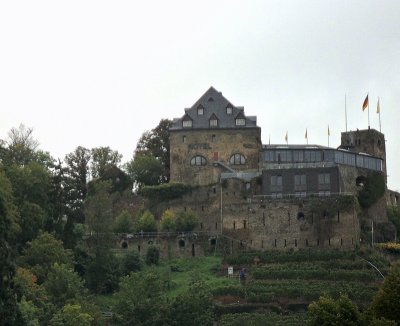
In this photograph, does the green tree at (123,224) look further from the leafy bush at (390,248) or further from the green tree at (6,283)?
the green tree at (6,283)

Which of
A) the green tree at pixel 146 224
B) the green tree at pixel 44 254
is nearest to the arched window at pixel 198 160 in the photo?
the green tree at pixel 146 224

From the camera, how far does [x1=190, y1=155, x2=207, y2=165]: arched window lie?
100188 millimetres

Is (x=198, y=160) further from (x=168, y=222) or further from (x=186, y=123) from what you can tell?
(x=168, y=222)

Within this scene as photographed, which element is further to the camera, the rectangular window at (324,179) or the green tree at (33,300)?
the rectangular window at (324,179)

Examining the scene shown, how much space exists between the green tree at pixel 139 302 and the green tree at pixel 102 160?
23.4 m

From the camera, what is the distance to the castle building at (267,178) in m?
91.0

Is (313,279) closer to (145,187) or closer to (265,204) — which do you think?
(265,204)

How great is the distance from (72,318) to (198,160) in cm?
2887

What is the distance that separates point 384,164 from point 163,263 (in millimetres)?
21464

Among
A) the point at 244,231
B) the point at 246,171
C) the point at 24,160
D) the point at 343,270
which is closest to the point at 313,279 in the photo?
the point at 343,270

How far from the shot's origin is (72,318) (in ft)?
243

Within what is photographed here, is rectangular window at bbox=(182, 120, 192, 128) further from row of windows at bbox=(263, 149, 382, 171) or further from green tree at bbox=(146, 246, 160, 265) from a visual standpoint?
green tree at bbox=(146, 246, 160, 265)

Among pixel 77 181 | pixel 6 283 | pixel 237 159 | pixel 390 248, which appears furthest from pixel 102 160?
pixel 6 283

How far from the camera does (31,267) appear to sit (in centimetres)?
8462
